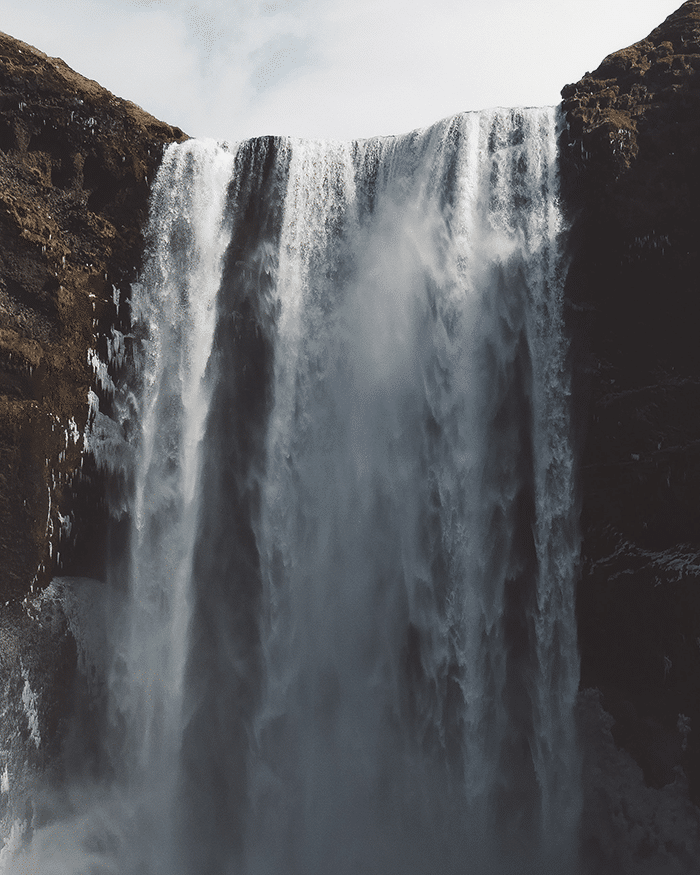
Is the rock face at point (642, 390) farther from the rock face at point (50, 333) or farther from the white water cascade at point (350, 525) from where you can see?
the rock face at point (50, 333)

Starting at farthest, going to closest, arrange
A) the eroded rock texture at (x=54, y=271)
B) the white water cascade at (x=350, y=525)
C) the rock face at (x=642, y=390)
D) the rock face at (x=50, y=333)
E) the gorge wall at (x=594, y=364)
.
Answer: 1. the eroded rock texture at (x=54, y=271)
2. the rock face at (x=50, y=333)
3. the white water cascade at (x=350, y=525)
4. the gorge wall at (x=594, y=364)
5. the rock face at (x=642, y=390)

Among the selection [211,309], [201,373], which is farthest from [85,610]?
[211,309]

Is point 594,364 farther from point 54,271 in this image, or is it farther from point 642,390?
point 54,271

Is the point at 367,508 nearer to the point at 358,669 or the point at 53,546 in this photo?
the point at 358,669

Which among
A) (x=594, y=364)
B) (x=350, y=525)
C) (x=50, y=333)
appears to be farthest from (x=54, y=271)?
(x=594, y=364)

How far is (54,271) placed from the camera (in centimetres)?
1143

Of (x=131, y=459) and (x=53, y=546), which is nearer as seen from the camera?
(x=53, y=546)

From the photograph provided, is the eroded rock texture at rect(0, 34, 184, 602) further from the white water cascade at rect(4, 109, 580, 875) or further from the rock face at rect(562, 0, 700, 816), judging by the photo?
the rock face at rect(562, 0, 700, 816)

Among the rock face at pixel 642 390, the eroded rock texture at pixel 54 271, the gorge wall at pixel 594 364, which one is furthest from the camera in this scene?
the eroded rock texture at pixel 54 271

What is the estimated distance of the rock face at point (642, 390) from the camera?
9.68 meters

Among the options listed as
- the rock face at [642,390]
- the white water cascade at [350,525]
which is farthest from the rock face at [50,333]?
the rock face at [642,390]

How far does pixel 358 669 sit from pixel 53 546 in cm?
506

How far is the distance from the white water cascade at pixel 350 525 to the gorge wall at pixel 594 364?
532mm

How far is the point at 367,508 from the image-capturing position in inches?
447
